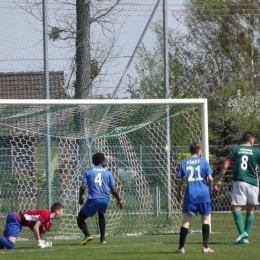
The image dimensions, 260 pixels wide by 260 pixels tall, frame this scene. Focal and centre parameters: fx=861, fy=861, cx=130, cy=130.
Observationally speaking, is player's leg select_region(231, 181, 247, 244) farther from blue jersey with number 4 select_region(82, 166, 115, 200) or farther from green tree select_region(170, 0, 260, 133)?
green tree select_region(170, 0, 260, 133)

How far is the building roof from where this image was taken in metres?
19.4

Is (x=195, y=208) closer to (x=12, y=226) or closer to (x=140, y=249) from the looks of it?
(x=140, y=249)

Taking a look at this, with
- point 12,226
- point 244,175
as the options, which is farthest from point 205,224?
point 12,226

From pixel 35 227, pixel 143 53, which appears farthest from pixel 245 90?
pixel 35 227

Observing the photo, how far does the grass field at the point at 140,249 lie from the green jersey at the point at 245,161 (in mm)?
1104

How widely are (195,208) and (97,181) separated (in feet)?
8.14

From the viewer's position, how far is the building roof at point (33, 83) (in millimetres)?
19422

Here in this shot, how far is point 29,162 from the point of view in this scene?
18.3 metres

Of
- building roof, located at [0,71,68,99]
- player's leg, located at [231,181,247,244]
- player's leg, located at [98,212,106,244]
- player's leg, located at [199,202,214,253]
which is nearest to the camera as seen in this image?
player's leg, located at [199,202,214,253]

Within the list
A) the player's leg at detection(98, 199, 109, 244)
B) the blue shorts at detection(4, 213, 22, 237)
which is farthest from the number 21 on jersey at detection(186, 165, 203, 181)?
the blue shorts at detection(4, 213, 22, 237)

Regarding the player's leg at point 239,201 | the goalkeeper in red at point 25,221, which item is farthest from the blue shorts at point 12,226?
the player's leg at point 239,201

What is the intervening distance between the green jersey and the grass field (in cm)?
110

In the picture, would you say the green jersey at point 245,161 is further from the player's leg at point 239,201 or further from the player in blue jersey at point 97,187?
the player in blue jersey at point 97,187

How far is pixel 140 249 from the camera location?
13672 millimetres
